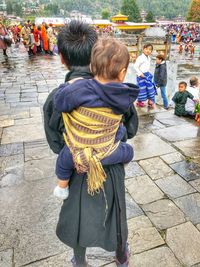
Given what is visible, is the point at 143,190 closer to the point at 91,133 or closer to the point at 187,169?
the point at 187,169

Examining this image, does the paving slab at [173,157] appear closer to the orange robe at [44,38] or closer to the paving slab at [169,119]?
the paving slab at [169,119]

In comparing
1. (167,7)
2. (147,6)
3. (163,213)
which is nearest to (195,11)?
(163,213)

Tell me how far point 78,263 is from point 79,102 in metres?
1.22

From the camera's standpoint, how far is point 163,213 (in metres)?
2.51

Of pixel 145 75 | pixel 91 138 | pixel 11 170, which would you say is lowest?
pixel 11 170

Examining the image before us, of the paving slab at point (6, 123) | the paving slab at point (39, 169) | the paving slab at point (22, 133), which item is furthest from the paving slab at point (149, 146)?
the paving slab at point (6, 123)

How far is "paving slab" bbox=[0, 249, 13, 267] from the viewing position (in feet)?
6.57

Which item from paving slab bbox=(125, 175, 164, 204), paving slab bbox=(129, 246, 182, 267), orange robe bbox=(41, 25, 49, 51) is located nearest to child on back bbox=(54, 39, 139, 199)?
paving slab bbox=(129, 246, 182, 267)

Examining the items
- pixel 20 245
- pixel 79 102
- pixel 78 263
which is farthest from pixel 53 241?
pixel 79 102

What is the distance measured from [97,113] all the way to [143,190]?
1.84 metres

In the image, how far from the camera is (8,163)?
11.2ft

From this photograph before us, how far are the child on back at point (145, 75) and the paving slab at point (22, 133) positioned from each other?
2237mm

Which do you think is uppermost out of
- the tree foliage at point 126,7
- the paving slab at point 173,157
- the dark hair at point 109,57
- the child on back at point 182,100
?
the tree foliage at point 126,7

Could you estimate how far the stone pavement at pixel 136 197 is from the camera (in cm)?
208
